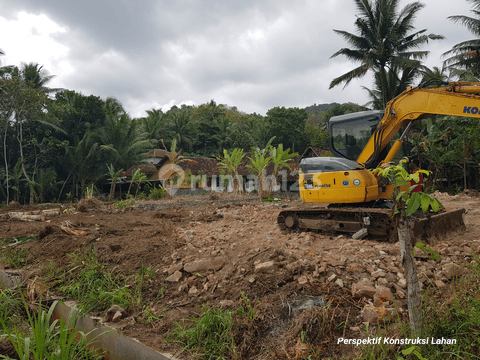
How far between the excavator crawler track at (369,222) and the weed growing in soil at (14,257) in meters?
4.46

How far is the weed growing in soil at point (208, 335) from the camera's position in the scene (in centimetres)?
258

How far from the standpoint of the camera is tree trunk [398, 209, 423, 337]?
2160 mm

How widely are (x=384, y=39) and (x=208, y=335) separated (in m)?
23.1

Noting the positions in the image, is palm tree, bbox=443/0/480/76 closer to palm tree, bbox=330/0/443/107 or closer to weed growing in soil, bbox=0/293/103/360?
palm tree, bbox=330/0/443/107

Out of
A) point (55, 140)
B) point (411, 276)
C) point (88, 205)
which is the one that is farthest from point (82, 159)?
point (411, 276)

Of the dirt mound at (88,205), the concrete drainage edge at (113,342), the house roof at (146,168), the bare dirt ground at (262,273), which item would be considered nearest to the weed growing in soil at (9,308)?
the concrete drainage edge at (113,342)

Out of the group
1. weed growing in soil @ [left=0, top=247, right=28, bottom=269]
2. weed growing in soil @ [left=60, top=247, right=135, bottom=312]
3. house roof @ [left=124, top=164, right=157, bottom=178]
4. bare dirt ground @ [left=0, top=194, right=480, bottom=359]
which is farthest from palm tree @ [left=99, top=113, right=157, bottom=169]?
weed growing in soil @ [left=60, top=247, right=135, bottom=312]

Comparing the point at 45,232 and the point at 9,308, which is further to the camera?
the point at 45,232

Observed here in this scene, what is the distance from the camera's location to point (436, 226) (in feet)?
16.2

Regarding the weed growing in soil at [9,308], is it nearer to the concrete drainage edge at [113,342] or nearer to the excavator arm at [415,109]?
the concrete drainage edge at [113,342]

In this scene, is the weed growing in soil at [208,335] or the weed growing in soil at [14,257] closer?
the weed growing in soil at [208,335]

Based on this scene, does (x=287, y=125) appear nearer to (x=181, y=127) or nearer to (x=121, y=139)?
(x=181, y=127)

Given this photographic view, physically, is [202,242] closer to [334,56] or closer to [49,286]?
[49,286]

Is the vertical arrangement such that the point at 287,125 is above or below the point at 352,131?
above
